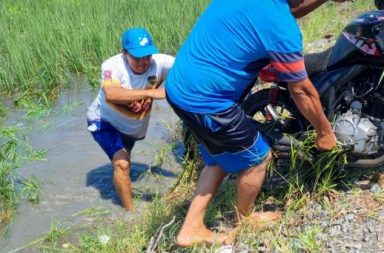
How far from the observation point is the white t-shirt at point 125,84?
415cm

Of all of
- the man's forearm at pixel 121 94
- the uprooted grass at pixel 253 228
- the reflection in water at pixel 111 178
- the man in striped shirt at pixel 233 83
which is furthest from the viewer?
the reflection in water at pixel 111 178

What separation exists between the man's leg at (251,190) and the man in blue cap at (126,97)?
1127 mm

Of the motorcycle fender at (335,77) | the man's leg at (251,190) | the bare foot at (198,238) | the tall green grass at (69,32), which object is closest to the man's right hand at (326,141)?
the man's leg at (251,190)

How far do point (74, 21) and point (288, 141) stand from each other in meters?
5.66

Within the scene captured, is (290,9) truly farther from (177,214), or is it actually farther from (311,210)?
(177,214)

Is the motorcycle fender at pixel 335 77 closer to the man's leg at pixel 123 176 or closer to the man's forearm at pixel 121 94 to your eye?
the man's forearm at pixel 121 94

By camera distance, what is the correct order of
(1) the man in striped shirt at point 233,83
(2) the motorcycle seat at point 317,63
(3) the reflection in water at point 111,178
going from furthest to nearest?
(3) the reflection in water at point 111,178 → (2) the motorcycle seat at point 317,63 → (1) the man in striped shirt at point 233,83

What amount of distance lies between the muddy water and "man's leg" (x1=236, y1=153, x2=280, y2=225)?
1.35 m

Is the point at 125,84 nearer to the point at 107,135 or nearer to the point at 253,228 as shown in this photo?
the point at 107,135

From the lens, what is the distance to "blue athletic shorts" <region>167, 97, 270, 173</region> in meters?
2.85

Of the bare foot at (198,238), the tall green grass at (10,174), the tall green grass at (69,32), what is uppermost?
the bare foot at (198,238)

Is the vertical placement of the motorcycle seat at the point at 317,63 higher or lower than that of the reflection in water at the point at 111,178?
higher

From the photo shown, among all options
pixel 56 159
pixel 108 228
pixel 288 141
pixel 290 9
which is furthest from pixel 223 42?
pixel 56 159

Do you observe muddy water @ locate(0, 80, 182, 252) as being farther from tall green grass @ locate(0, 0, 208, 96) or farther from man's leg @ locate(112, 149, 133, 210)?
tall green grass @ locate(0, 0, 208, 96)
